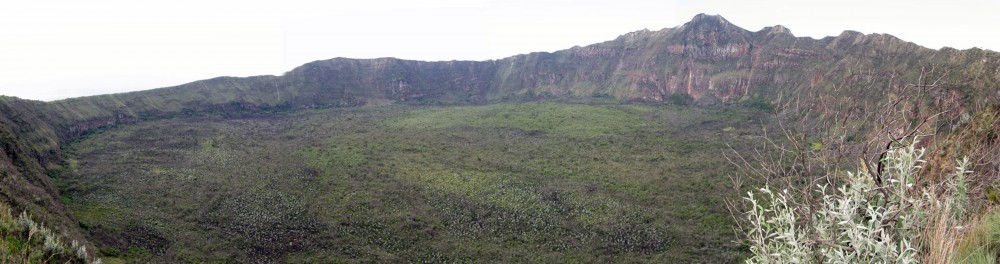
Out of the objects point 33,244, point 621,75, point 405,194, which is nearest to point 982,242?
point 33,244

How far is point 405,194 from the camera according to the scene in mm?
38688

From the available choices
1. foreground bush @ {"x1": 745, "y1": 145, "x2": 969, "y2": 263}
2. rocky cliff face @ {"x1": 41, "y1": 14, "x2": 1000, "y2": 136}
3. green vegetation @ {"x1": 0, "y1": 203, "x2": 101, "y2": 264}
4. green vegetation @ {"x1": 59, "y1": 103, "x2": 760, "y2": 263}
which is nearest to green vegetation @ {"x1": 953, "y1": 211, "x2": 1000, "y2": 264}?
foreground bush @ {"x1": 745, "y1": 145, "x2": 969, "y2": 263}

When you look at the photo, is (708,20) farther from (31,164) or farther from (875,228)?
(875,228)

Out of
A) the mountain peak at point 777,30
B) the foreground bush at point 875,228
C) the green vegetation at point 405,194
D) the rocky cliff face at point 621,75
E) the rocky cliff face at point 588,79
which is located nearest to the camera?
the foreground bush at point 875,228

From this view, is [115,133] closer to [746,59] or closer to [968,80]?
[968,80]

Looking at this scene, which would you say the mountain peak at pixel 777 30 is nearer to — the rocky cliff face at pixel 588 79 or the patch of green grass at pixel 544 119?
the rocky cliff face at pixel 588 79

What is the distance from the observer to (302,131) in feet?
223

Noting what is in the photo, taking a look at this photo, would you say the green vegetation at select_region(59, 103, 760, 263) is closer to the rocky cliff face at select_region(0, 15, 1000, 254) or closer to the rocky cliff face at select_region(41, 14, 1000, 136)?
the rocky cliff face at select_region(0, 15, 1000, 254)

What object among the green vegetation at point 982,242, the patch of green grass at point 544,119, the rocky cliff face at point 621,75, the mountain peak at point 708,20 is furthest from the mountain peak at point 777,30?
the green vegetation at point 982,242

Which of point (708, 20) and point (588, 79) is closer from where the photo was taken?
point (708, 20)

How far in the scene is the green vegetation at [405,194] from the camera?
28.6 meters

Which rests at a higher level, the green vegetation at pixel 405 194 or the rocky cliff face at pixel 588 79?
the rocky cliff face at pixel 588 79

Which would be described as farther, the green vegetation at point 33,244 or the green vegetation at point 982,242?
the green vegetation at point 33,244

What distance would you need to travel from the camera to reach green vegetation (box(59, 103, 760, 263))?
2856cm
